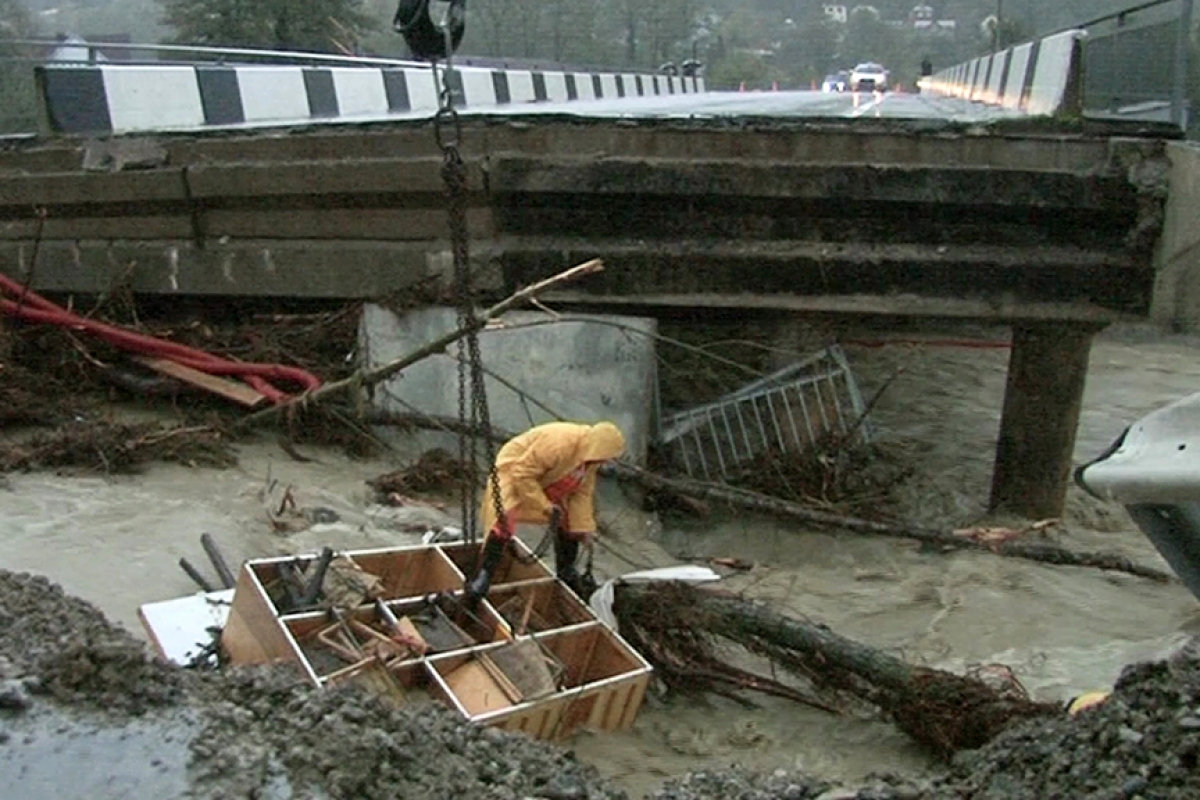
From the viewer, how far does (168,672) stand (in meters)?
3.07

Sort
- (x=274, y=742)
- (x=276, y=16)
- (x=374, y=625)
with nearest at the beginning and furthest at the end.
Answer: (x=274, y=742) < (x=374, y=625) < (x=276, y=16)

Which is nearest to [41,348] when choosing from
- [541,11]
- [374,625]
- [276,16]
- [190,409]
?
[190,409]

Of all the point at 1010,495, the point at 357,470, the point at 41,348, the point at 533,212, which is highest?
the point at 533,212

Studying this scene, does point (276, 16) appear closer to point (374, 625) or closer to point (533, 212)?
point (533, 212)

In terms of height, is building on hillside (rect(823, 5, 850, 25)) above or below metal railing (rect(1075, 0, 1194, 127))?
below

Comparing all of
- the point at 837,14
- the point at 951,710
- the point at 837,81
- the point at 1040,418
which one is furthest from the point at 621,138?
the point at 837,14

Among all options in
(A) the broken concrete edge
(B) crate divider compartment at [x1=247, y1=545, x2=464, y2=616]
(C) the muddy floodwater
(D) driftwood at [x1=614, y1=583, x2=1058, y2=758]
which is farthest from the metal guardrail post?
(B) crate divider compartment at [x1=247, y1=545, x2=464, y2=616]

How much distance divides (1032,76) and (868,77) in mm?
28379

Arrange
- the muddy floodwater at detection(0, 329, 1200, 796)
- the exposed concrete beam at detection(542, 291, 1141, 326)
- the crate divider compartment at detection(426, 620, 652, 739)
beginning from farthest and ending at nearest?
the exposed concrete beam at detection(542, 291, 1141, 326) → the muddy floodwater at detection(0, 329, 1200, 796) → the crate divider compartment at detection(426, 620, 652, 739)

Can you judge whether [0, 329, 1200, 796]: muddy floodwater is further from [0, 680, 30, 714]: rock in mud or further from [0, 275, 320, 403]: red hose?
[0, 680, 30, 714]: rock in mud

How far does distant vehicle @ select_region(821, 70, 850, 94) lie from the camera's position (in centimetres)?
3981

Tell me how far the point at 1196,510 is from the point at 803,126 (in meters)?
4.69

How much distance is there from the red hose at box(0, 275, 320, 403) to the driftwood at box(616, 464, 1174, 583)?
203 cm

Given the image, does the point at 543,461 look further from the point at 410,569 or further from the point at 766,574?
the point at 766,574
